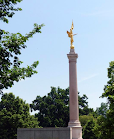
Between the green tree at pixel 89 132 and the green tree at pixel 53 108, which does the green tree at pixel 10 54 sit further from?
the green tree at pixel 53 108

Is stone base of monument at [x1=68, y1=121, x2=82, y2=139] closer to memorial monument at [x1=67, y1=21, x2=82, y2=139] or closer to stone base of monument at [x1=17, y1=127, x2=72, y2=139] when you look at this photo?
memorial monument at [x1=67, y1=21, x2=82, y2=139]

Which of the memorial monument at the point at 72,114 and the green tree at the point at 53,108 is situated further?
the green tree at the point at 53,108

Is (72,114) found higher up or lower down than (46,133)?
higher up

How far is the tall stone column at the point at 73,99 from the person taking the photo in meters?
36.2

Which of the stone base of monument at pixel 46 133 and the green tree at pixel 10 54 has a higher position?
the green tree at pixel 10 54

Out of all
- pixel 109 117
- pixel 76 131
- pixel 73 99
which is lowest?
pixel 76 131

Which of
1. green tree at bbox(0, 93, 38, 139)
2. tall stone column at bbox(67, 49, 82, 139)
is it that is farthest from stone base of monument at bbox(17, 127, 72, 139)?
green tree at bbox(0, 93, 38, 139)

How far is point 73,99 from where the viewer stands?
124 feet

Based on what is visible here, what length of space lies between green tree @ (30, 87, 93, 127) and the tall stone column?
43.9m

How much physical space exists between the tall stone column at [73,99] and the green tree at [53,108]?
1727 inches

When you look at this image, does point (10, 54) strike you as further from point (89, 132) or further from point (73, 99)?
point (89, 132)

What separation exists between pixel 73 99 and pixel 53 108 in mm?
47484

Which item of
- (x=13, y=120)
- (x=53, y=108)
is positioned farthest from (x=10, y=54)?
(x=53, y=108)

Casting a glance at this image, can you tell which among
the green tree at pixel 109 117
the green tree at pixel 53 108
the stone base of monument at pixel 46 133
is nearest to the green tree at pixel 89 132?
the green tree at pixel 53 108
